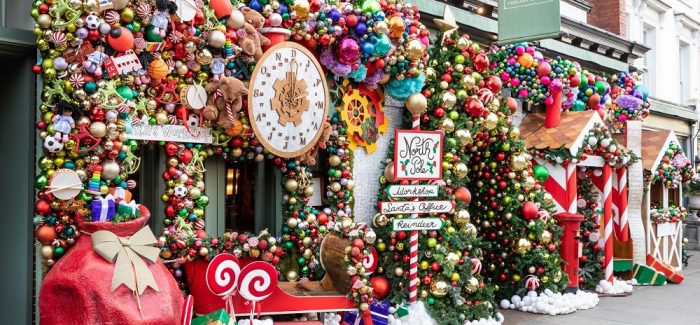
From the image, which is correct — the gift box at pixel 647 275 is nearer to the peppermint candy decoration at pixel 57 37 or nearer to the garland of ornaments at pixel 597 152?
the garland of ornaments at pixel 597 152

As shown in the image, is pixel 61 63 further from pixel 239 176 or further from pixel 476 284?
pixel 476 284

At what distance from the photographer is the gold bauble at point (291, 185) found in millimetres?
7215

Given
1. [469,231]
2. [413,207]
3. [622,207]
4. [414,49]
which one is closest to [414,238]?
[413,207]

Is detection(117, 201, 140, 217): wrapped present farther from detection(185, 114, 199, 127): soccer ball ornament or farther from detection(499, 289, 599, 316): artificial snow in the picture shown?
detection(499, 289, 599, 316): artificial snow

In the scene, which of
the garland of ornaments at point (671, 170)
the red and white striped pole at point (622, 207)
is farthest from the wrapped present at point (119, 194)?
the garland of ornaments at point (671, 170)

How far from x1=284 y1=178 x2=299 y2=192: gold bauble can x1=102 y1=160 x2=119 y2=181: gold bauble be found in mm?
2102

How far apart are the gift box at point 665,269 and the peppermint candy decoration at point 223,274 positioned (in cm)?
891

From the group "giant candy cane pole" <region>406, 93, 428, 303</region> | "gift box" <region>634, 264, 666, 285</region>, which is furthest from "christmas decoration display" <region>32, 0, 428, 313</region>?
"gift box" <region>634, 264, 666, 285</region>

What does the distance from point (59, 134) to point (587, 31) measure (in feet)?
35.8

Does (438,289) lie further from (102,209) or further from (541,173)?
(102,209)

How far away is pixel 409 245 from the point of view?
7855mm

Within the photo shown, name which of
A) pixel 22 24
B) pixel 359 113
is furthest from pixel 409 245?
pixel 22 24

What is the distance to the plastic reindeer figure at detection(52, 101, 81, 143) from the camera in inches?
208

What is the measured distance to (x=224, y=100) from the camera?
6.34 meters
